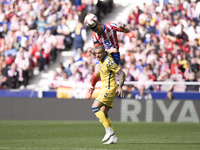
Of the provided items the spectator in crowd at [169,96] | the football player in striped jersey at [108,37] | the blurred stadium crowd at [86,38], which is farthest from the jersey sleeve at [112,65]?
the spectator in crowd at [169,96]

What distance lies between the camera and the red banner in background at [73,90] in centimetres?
1694

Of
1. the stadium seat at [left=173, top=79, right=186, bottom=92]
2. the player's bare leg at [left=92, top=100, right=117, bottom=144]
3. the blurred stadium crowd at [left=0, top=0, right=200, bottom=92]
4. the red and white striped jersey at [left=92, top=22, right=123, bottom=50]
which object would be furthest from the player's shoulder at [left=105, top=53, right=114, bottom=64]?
the stadium seat at [left=173, top=79, right=186, bottom=92]

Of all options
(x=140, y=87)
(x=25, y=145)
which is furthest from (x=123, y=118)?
(x=25, y=145)

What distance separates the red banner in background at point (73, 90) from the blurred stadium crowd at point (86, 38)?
1.44 ft

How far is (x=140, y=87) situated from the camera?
16406mm

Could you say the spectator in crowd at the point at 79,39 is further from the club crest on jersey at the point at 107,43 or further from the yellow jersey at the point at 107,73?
the yellow jersey at the point at 107,73

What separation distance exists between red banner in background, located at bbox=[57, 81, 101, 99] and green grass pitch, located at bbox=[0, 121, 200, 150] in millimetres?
2657

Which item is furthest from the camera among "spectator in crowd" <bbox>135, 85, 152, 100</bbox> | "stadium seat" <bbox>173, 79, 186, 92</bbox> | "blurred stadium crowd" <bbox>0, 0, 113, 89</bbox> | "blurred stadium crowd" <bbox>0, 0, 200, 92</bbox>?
"blurred stadium crowd" <bbox>0, 0, 113, 89</bbox>

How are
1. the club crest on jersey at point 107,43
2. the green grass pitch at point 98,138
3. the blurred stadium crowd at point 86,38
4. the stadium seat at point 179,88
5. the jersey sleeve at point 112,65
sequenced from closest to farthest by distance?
the green grass pitch at point 98,138 < the jersey sleeve at point 112,65 < the club crest on jersey at point 107,43 < the stadium seat at point 179,88 < the blurred stadium crowd at point 86,38

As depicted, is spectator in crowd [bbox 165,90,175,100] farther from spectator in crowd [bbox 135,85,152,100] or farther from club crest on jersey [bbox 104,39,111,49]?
club crest on jersey [bbox 104,39,111,49]

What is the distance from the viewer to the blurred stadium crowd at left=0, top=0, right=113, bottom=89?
65.9ft

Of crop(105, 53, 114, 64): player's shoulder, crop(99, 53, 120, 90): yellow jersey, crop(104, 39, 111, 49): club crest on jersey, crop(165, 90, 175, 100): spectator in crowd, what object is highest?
crop(104, 39, 111, 49): club crest on jersey

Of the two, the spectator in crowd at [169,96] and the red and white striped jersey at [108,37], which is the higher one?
the red and white striped jersey at [108,37]

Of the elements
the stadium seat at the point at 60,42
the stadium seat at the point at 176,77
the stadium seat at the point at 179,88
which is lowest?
the stadium seat at the point at 179,88
